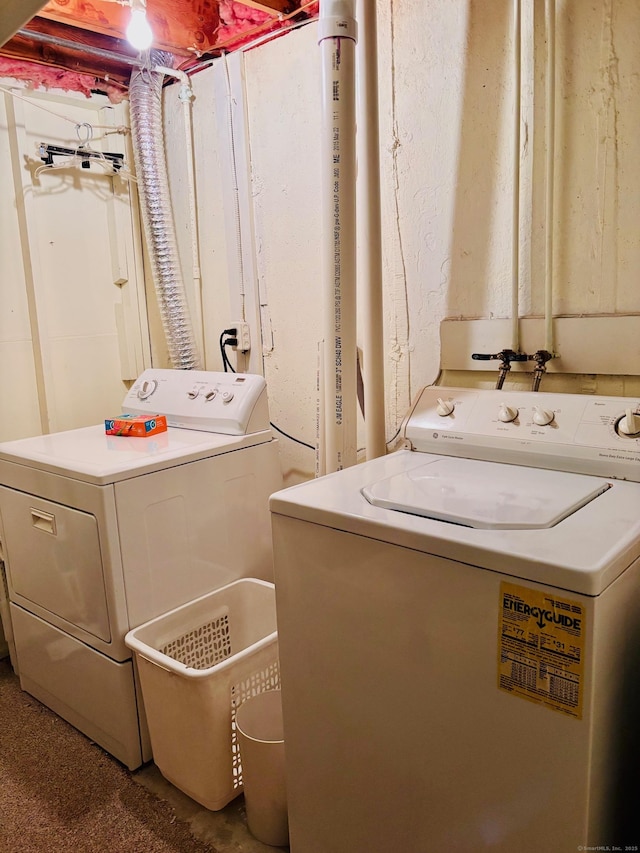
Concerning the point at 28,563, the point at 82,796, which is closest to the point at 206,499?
the point at 28,563

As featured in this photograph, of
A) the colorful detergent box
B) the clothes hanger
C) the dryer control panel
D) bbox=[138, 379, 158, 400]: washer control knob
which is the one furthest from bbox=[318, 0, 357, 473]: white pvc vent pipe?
→ the clothes hanger

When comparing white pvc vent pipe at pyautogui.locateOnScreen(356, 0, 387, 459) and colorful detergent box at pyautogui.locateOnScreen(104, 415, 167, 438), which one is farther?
colorful detergent box at pyautogui.locateOnScreen(104, 415, 167, 438)

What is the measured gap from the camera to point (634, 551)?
3.01ft

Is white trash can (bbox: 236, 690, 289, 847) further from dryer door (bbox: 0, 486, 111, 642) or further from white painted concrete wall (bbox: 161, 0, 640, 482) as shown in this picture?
white painted concrete wall (bbox: 161, 0, 640, 482)

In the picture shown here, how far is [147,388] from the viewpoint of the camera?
225cm

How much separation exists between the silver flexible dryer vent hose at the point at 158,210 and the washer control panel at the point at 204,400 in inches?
7.8

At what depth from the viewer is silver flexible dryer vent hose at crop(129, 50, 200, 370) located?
2.33 m

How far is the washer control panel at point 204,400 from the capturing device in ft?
6.40

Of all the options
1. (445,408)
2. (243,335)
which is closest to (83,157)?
(243,335)

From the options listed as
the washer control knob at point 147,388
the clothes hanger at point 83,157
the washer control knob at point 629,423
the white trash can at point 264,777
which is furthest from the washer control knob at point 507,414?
the clothes hanger at point 83,157

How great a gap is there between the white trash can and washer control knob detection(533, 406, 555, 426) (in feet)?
3.04

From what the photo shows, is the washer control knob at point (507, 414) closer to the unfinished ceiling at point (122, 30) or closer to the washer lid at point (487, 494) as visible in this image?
the washer lid at point (487, 494)

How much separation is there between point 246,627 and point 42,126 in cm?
197

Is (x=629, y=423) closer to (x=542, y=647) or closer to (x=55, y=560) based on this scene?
(x=542, y=647)
